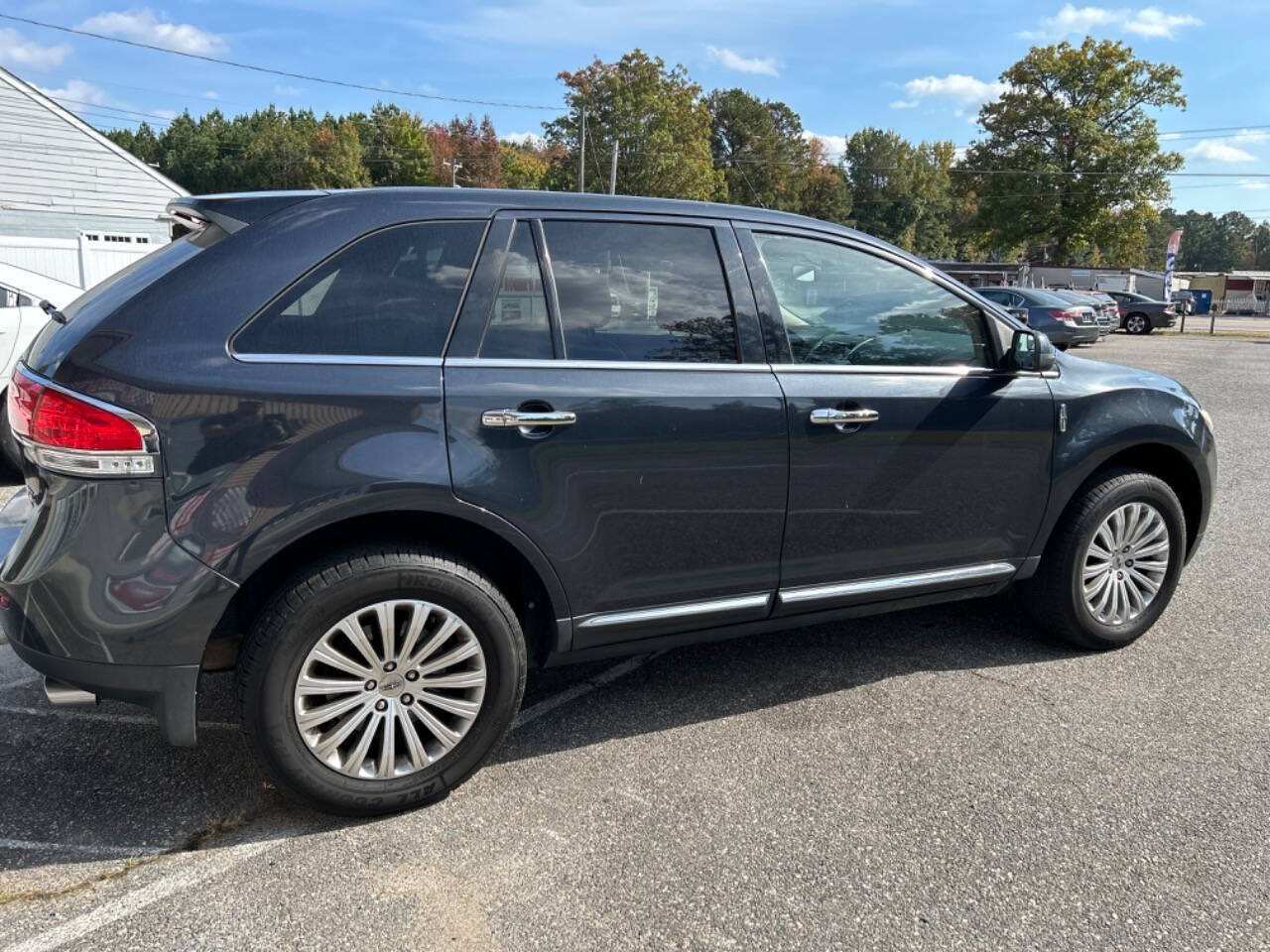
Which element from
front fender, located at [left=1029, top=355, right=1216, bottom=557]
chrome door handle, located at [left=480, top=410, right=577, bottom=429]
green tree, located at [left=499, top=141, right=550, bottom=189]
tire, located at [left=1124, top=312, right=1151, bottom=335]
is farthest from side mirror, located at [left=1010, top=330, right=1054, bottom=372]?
green tree, located at [left=499, top=141, right=550, bottom=189]

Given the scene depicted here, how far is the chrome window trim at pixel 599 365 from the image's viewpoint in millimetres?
2781

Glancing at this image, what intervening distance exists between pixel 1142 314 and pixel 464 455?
112 ft

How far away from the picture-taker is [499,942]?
7.48 ft

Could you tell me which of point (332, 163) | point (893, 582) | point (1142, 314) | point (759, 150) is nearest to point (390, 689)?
point (893, 582)

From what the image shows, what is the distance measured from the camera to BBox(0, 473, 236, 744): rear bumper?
8.04ft

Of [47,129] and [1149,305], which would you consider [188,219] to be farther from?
[1149,305]

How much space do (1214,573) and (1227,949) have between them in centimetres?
343

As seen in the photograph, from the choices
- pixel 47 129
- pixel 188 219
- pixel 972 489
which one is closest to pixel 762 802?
pixel 972 489

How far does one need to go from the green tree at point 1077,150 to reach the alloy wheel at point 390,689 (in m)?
52.7

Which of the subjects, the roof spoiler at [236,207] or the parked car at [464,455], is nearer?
the parked car at [464,455]

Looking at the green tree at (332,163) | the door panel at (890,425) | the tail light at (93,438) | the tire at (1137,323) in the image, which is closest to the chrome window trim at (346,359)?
the tail light at (93,438)

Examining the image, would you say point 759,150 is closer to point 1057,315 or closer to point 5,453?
point 1057,315

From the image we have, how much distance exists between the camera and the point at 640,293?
3098 millimetres

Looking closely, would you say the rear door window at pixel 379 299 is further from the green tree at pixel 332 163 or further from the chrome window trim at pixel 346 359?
the green tree at pixel 332 163
